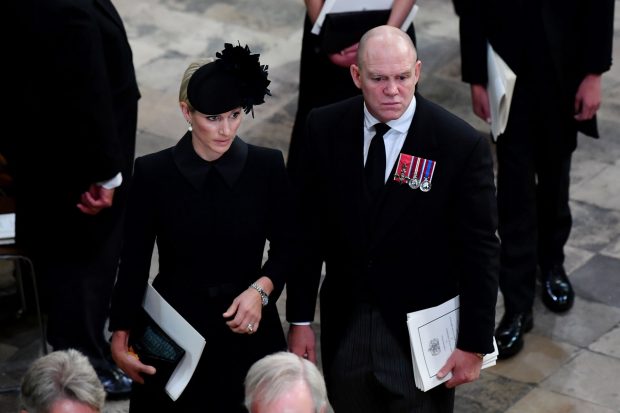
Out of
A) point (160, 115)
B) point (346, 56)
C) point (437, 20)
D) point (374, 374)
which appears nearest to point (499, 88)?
point (346, 56)

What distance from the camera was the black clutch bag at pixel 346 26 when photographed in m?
6.23

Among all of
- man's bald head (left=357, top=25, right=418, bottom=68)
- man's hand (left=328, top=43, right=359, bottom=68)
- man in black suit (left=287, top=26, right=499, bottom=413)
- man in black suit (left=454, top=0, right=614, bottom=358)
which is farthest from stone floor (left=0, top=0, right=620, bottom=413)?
man's bald head (left=357, top=25, right=418, bottom=68)

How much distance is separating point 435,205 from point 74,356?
1.32 meters

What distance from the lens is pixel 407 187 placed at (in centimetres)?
449

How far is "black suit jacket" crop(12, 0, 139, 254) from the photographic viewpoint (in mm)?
5473

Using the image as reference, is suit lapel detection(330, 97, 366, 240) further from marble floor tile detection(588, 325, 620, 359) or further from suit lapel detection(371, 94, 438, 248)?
marble floor tile detection(588, 325, 620, 359)

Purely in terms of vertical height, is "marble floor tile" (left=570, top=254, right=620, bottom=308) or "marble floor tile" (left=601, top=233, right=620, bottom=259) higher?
"marble floor tile" (left=601, top=233, right=620, bottom=259)

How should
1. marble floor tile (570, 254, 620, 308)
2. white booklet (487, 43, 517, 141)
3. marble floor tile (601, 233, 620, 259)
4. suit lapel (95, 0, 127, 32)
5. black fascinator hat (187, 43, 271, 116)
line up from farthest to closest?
marble floor tile (601, 233, 620, 259) < marble floor tile (570, 254, 620, 308) < white booklet (487, 43, 517, 141) < suit lapel (95, 0, 127, 32) < black fascinator hat (187, 43, 271, 116)

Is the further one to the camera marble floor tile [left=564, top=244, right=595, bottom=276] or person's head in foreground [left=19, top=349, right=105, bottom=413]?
marble floor tile [left=564, top=244, right=595, bottom=276]

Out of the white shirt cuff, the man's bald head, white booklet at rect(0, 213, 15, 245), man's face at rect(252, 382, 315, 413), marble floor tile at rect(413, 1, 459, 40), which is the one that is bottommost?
marble floor tile at rect(413, 1, 459, 40)

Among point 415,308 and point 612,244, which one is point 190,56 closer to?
point 612,244

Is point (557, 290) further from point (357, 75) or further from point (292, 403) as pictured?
point (292, 403)

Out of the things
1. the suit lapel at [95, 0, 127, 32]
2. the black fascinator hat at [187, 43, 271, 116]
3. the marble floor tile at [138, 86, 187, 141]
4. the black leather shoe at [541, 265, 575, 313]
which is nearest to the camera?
the black fascinator hat at [187, 43, 271, 116]

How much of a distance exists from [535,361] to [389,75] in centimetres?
234
